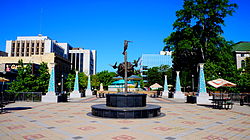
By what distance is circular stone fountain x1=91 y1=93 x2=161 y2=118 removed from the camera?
10070mm

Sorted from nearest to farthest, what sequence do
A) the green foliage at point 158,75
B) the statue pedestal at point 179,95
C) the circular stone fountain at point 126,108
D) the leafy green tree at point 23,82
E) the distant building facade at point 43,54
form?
the circular stone fountain at point 126,108 → the leafy green tree at point 23,82 → the statue pedestal at point 179,95 → the distant building facade at point 43,54 → the green foliage at point 158,75

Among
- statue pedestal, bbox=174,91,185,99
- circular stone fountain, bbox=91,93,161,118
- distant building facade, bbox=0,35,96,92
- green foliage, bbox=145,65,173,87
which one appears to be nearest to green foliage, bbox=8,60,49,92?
circular stone fountain, bbox=91,93,161,118

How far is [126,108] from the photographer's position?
1078cm

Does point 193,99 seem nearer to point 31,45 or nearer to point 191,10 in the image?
point 191,10

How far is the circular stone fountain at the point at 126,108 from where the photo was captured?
33.0ft

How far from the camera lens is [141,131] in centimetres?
704

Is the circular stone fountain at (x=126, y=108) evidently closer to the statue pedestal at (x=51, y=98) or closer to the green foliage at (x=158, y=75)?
the statue pedestal at (x=51, y=98)

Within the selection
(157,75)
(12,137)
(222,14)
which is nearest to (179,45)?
(222,14)

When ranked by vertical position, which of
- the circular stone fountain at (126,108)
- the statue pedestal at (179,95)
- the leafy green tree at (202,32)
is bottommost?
the statue pedestal at (179,95)

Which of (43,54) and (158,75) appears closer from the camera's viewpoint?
(158,75)

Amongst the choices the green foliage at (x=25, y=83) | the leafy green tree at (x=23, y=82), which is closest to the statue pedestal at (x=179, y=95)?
the green foliage at (x=25, y=83)

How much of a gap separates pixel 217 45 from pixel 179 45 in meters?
6.66

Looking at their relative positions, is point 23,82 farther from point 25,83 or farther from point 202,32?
point 202,32

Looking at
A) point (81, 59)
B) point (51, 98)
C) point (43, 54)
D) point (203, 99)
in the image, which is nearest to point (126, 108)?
point (203, 99)
